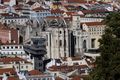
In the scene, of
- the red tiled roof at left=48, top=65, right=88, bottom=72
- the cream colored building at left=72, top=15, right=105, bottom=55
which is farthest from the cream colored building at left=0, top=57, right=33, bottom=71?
the cream colored building at left=72, top=15, right=105, bottom=55

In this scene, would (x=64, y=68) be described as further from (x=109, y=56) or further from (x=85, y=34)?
(x=109, y=56)

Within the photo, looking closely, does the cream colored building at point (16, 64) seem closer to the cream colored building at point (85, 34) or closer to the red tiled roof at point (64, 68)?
the red tiled roof at point (64, 68)

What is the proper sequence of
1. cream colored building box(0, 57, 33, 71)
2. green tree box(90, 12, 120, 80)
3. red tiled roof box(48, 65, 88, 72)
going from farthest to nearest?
cream colored building box(0, 57, 33, 71) < red tiled roof box(48, 65, 88, 72) < green tree box(90, 12, 120, 80)

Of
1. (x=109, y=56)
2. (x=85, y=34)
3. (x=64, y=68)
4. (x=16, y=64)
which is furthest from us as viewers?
(x=85, y=34)

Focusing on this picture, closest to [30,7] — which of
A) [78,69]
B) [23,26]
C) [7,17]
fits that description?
[7,17]

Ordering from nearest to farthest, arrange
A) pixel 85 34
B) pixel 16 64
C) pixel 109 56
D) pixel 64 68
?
1. pixel 109 56
2. pixel 64 68
3. pixel 16 64
4. pixel 85 34

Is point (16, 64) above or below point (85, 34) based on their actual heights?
above

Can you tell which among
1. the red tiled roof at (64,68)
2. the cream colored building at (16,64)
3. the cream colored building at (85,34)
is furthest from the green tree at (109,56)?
the cream colored building at (85,34)

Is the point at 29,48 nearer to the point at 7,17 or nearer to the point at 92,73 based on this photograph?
the point at 7,17

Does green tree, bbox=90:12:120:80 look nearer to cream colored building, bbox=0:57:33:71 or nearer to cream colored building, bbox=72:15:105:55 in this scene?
cream colored building, bbox=0:57:33:71

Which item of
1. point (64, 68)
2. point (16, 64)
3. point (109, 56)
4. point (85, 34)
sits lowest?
point (85, 34)

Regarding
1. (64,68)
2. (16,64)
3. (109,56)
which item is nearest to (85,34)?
(64,68)
